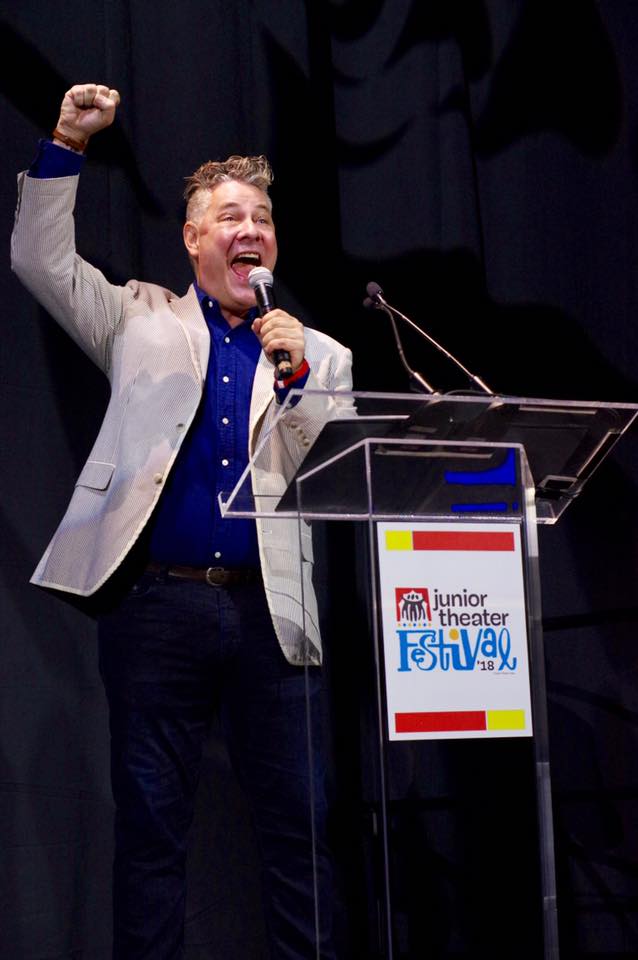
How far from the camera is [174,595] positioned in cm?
208

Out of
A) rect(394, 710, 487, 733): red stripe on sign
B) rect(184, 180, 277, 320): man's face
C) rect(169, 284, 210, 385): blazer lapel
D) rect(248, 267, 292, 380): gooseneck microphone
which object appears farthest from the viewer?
rect(184, 180, 277, 320): man's face

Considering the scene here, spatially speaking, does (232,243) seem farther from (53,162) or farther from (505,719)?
(505,719)

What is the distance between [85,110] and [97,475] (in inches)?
25.4

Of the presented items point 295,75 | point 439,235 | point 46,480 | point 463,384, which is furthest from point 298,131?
point 46,480

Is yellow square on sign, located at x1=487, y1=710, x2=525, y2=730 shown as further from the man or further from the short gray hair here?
the short gray hair

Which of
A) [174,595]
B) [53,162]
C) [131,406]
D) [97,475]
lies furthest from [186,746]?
[53,162]

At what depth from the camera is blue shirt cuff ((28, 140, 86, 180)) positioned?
2135 mm

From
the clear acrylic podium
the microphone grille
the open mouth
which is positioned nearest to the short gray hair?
the open mouth

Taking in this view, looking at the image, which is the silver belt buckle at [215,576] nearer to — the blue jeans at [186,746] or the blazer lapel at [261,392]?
the blue jeans at [186,746]

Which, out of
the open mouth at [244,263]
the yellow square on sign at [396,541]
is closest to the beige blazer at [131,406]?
the open mouth at [244,263]

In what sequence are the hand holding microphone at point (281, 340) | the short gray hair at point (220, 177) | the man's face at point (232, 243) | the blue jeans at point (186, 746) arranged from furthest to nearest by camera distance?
1. the short gray hair at point (220, 177)
2. the man's face at point (232, 243)
3. the blue jeans at point (186, 746)
4. the hand holding microphone at point (281, 340)

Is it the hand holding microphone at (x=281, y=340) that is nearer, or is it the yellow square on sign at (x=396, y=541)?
the yellow square on sign at (x=396, y=541)

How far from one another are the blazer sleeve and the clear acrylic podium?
704 mm

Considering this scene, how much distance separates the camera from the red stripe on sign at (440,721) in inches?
56.6
